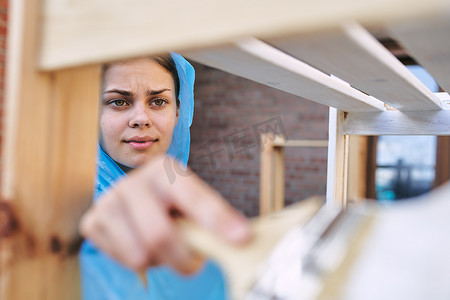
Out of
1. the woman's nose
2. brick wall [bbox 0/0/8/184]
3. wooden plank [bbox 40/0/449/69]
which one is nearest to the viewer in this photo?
wooden plank [bbox 40/0/449/69]

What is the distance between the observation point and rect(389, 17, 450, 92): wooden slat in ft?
1.25

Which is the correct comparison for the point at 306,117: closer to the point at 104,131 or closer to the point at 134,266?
the point at 104,131

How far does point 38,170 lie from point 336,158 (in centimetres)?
90

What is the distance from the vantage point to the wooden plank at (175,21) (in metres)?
0.26

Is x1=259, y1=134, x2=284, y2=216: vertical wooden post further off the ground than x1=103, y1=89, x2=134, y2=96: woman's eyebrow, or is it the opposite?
x1=103, y1=89, x2=134, y2=96: woman's eyebrow

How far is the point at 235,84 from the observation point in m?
3.91

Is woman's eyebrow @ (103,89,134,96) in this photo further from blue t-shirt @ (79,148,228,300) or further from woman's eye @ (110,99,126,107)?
blue t-shirt @ (79,148,228,300)

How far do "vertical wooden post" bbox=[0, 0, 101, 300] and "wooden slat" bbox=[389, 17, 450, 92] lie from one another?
1.09ft

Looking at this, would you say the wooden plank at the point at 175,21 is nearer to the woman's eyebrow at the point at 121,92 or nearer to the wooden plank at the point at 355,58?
the wooden plank at the point at 355,58

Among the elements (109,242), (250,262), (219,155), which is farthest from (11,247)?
(219,155)

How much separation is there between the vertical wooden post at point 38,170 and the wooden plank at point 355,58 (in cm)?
23

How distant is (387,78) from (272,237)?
1.30 ft

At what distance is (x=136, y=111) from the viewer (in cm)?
110

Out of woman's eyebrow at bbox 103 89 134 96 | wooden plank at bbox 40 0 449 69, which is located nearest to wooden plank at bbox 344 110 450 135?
woman's eyebrow at bbox 103 89 134 96
